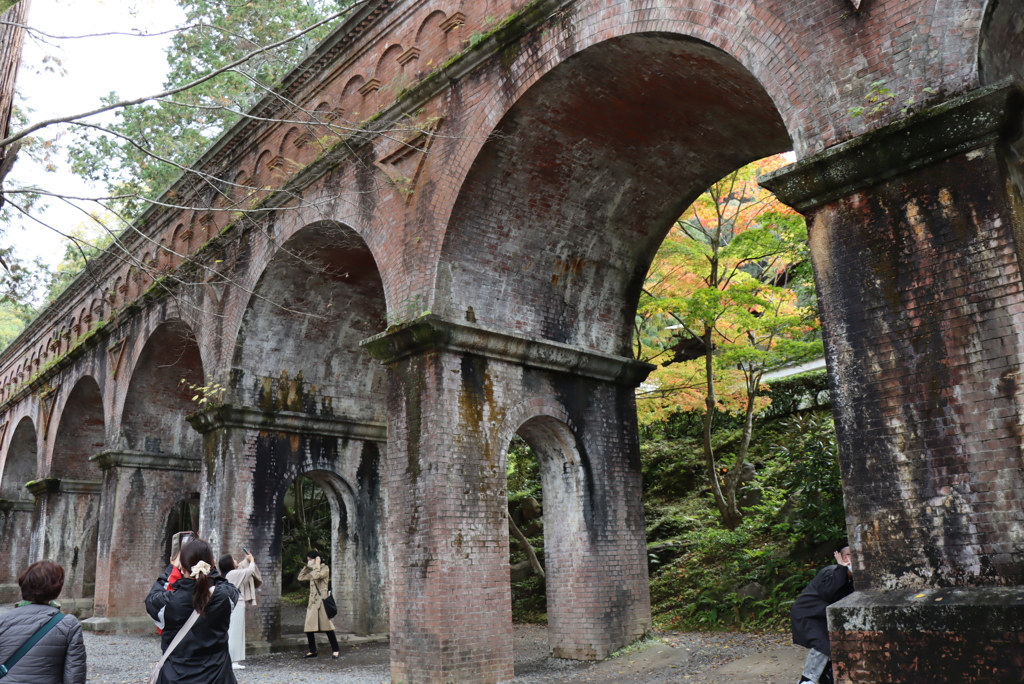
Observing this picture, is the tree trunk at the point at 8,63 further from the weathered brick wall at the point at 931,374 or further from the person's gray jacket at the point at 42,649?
the weathered brick wall at the point at 931,374

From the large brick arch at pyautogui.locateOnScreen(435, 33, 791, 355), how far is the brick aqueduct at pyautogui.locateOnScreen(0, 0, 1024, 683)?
4cm

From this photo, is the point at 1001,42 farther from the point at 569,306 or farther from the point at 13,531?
the point at 13,531

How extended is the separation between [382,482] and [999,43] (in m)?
11.2

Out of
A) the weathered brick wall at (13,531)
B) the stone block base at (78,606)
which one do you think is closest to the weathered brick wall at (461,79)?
the stone block base at (78,606)

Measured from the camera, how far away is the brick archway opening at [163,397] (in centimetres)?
1639

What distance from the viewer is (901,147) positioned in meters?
5.20

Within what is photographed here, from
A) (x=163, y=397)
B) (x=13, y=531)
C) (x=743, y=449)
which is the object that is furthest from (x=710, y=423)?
(x=13, y=531)

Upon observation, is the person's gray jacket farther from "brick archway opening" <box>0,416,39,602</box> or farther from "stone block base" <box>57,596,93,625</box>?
"brick archway opening" <box>0,416,39,602</box>

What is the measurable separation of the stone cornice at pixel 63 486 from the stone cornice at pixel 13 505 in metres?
6.13

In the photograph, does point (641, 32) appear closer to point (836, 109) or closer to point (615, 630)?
point (836, 109)

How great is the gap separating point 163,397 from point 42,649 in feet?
47.8

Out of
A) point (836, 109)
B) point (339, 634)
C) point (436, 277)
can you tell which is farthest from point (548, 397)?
point (339, 634)

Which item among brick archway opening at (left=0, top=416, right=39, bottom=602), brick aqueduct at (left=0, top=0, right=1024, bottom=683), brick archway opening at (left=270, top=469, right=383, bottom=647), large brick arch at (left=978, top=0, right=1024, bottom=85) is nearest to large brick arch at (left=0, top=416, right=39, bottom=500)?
brick archway opening at (left=0, top=416, right=39, bottom=602)

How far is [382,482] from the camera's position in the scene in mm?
14062
